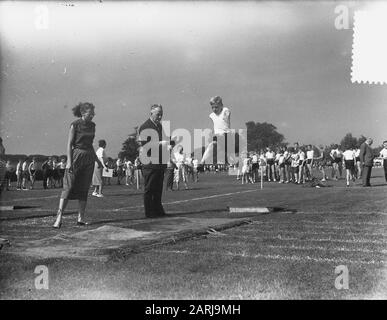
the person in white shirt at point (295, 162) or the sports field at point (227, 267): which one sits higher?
the person in white shirt at point (295, 162)

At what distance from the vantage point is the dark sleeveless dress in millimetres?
8078

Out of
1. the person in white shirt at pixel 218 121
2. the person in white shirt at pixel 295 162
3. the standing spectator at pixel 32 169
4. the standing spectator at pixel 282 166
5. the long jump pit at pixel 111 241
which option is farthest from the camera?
the standing spectator at pixel 32 169

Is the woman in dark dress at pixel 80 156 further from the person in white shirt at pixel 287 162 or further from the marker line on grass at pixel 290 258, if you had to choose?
the person in white shirt at pixel 287 162

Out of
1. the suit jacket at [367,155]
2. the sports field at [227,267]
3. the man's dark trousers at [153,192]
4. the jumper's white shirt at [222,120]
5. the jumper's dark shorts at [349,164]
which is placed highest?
the jumper's white shirt at [222,120]

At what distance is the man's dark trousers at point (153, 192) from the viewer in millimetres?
9250

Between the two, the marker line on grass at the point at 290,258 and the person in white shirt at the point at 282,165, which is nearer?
the marker line on grass at the point at 290,258

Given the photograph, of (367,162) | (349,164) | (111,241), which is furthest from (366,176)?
(111,241)

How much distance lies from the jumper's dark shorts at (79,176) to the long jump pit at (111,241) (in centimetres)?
152

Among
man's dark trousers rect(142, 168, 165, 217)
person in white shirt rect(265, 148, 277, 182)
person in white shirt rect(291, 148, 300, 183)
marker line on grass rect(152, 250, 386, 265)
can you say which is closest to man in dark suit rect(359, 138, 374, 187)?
person in white shirt rect(291, 148, 300, 183)

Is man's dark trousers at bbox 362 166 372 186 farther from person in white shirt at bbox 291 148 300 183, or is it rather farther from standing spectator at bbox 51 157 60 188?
standing spectator at bbox 51 157 60 188

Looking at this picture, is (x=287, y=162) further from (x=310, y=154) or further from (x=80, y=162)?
(x=80, y=162)

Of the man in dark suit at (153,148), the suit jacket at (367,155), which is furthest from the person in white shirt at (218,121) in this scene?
the suit jacket at (367,155)
